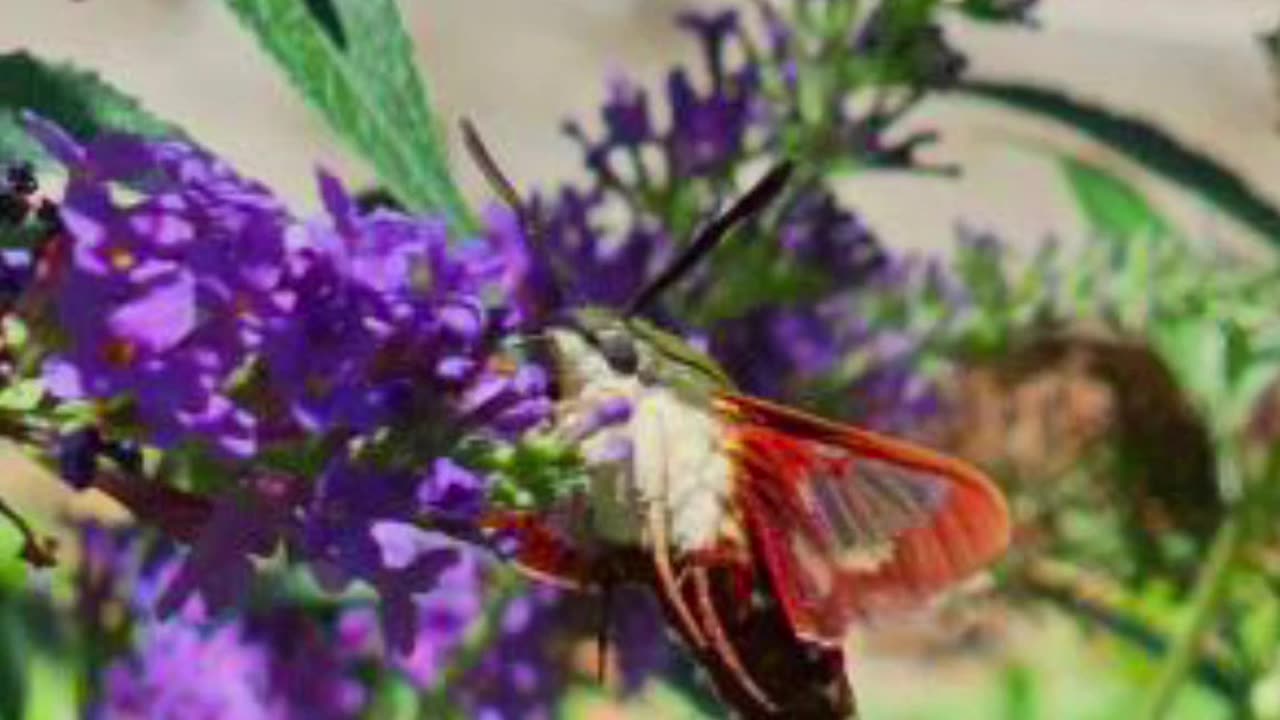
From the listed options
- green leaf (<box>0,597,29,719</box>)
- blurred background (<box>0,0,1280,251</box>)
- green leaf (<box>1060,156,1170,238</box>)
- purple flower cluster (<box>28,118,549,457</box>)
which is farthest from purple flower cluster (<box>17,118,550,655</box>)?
blurred background (<box>0,0,1280,251</box>)

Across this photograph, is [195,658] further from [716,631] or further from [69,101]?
[69,101]

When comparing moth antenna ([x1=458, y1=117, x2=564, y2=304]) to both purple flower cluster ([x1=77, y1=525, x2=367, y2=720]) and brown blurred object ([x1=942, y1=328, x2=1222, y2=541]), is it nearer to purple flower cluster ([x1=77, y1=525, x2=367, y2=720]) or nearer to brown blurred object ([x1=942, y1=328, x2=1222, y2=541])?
purple flower cluster ([x1=77, y1=525, x2=367, y2=720])

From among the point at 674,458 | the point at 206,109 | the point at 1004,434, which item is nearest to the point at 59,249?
the point at 674,458

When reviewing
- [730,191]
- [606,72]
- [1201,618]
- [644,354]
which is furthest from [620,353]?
[606,72]

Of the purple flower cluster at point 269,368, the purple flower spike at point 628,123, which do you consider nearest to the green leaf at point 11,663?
the purple flower cluster at point 269,368

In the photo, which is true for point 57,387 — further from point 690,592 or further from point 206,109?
point 206,109
